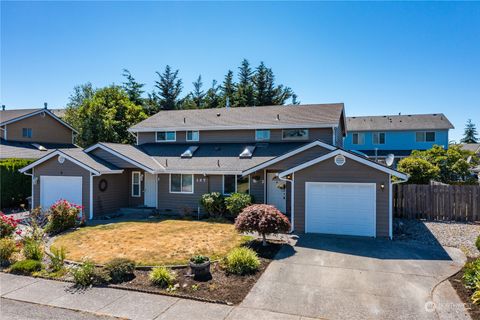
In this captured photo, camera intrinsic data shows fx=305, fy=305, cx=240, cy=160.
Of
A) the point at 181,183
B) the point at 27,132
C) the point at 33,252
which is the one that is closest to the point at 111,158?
the point at 181,183

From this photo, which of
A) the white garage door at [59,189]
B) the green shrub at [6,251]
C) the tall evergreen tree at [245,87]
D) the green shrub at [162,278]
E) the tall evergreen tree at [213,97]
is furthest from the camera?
the tall evergreen tree at [213,97]

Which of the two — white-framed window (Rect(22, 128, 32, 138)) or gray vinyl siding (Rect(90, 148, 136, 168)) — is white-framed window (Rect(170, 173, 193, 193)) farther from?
white-framed window (Rect(22, 128, 32, 138))

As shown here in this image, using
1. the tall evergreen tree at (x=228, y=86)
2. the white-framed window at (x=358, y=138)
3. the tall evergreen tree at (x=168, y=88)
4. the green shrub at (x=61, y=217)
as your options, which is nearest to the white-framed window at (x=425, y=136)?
the white-framed window at (x=358, y=138)

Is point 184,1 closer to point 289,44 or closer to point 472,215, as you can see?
point 289,44

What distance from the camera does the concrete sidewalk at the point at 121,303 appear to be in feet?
21.4

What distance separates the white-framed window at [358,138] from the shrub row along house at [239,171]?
1751cm

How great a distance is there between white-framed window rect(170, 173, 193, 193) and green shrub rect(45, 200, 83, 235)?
538 centimetres

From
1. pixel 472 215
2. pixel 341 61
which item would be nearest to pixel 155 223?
pixel 341 61

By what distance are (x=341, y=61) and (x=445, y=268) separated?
39.7ft

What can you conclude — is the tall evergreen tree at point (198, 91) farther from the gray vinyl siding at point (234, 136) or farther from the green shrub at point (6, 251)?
the green shrub at point (6, 251)

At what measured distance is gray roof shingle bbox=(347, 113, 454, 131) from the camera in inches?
1369

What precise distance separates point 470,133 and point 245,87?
218ft

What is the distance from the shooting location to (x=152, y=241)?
40.0ft

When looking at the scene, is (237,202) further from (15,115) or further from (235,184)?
(15,115)
